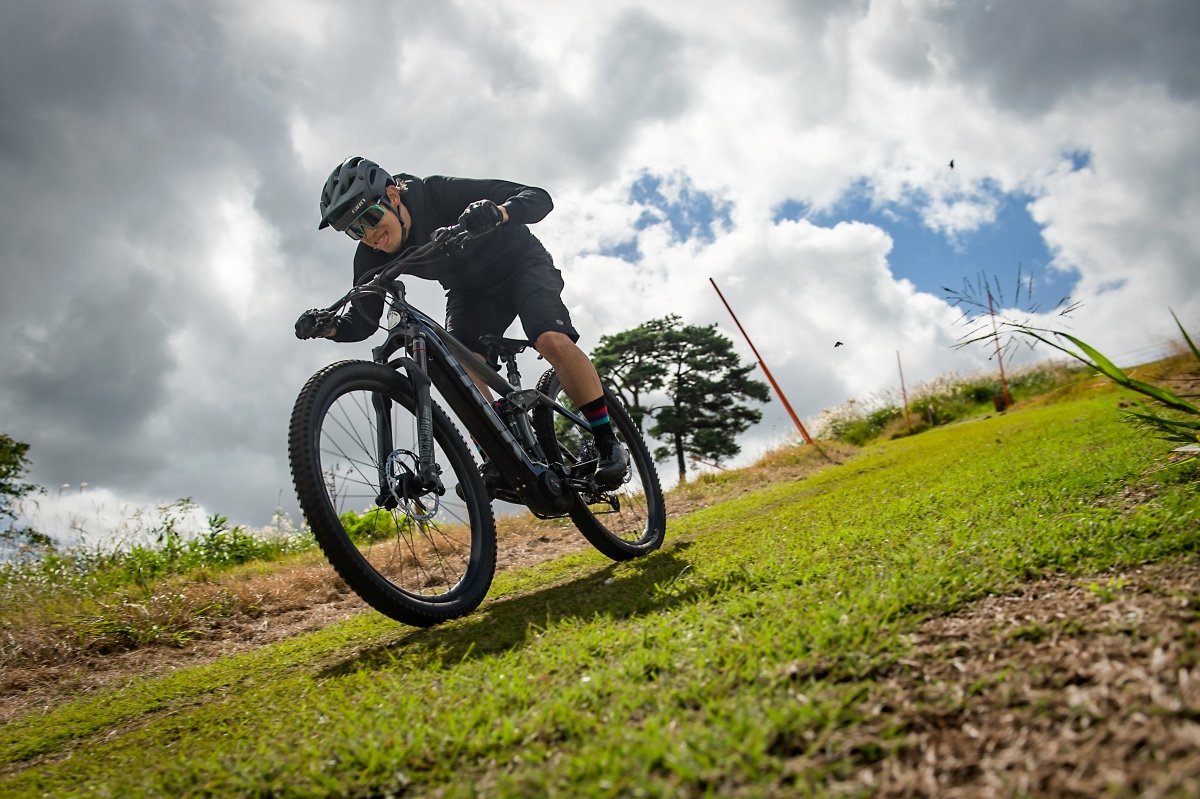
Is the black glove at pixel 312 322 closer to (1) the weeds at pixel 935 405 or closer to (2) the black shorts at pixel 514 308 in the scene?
(2) the black shorts at pixel 514 308

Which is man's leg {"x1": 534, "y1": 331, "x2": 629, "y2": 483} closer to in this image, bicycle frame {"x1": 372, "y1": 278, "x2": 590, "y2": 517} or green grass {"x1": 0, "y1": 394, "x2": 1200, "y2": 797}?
bicycle frame {"x1": 372, "y1": 278, "x2": 590, "y2": 517}

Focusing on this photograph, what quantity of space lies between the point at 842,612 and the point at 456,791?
0.97 metres

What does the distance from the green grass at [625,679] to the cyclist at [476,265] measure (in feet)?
4.00

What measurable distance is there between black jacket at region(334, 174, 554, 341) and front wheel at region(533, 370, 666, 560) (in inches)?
31.1

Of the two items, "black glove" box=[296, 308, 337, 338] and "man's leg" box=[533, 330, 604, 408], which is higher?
"black glove" box=[296, 308, 337, 338]

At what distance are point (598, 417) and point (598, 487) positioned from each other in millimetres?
418

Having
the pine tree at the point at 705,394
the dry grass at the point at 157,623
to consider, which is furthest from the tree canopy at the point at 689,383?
the dry grass at the point at 157,623

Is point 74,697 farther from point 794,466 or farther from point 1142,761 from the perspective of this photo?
point 794,466

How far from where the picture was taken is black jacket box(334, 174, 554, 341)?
12.5ft

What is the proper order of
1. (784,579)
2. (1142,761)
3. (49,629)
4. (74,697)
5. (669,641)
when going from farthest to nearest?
1. (49,629)
2. (74,697)
3. (784,579)
4. (669,641)
5. (1142,761)

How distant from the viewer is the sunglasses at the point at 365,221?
3596mm

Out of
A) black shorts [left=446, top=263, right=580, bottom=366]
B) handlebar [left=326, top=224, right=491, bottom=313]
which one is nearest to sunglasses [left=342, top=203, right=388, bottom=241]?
handlebar [left=326, top=224, right=491, bottom=313]

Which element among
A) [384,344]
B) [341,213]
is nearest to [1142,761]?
[384,344]

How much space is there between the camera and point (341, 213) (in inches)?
140
